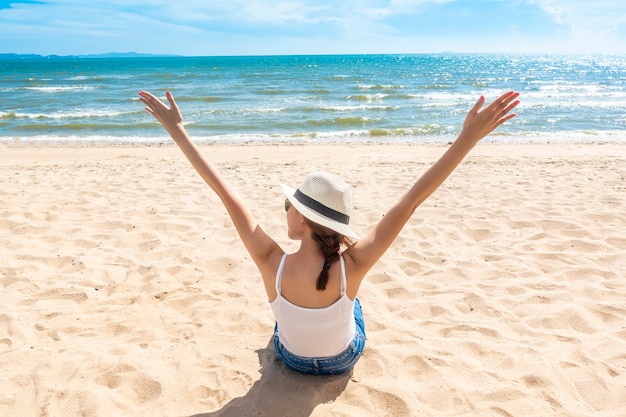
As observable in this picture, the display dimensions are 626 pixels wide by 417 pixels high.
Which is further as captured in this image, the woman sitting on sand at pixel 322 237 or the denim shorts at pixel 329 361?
the denim shorts at pixel 329 361

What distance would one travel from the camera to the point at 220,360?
2.85m

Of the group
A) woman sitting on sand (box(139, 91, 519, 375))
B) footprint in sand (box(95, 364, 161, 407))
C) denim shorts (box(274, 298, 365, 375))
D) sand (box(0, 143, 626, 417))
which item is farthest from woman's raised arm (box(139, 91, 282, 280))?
footprint in sand (box(95, 364, 161, 407))

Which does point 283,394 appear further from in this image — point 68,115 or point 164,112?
point 68,115

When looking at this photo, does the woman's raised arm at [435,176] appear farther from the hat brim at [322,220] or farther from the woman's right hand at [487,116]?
the hat brim at [322,220]

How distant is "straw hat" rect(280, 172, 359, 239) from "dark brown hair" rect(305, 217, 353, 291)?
0.06 metres

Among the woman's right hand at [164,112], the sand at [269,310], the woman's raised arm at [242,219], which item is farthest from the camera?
the sand at [269,310]

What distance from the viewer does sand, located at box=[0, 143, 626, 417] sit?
2.51 m

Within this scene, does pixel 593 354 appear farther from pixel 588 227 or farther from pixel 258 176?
pixel 258 176

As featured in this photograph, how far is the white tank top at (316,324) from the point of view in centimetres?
220

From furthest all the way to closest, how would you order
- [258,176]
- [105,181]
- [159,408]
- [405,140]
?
[405,140], [258,176], [105,181], [159,408]

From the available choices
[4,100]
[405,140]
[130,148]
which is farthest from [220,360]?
[4,100]

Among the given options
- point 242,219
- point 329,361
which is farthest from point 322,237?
point 329,361

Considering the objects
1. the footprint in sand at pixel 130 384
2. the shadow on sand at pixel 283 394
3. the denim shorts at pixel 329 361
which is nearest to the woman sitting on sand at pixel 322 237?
the denim shorts at pixel 329 361

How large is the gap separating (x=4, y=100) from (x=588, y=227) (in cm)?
2688
